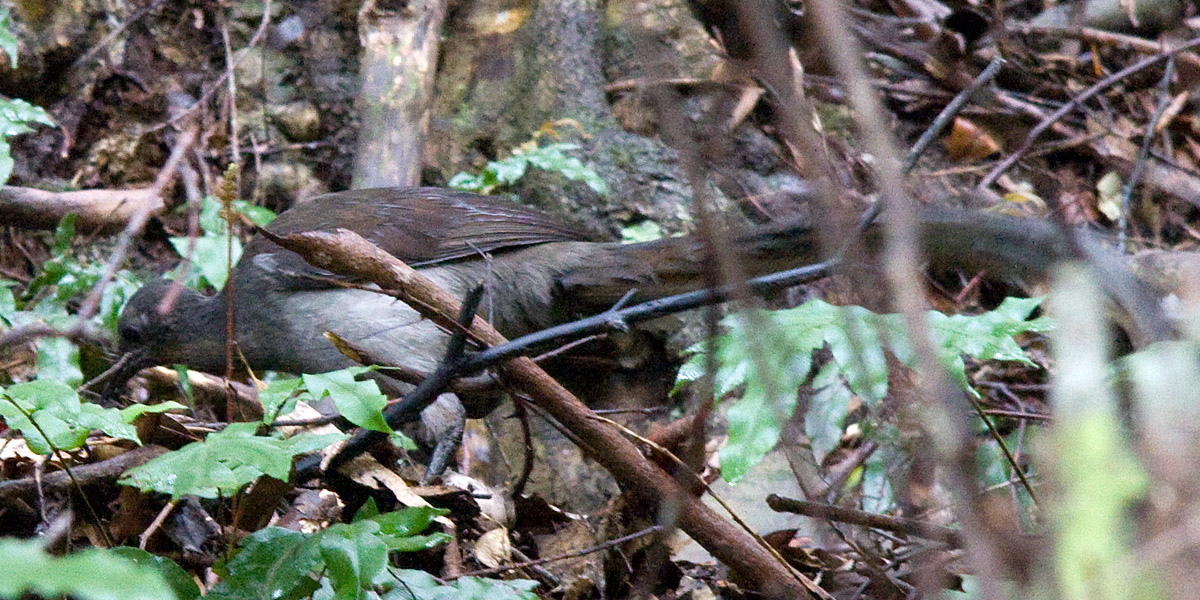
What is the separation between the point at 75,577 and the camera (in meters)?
0.84

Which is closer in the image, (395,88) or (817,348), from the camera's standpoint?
(817,348)

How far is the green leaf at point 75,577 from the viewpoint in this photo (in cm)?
82

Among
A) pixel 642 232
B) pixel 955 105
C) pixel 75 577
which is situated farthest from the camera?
pixel 642 232

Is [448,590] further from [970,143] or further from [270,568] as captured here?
[970,143]

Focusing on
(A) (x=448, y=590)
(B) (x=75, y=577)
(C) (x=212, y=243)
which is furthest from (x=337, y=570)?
(C) (x=212, y=243)

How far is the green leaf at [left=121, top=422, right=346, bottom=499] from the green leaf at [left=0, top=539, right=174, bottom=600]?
866 millimetres

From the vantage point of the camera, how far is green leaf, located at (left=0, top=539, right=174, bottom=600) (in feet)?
2.68

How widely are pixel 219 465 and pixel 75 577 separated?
1.04m

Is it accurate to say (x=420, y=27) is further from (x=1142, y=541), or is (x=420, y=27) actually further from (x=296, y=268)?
(x=1142, y=541)

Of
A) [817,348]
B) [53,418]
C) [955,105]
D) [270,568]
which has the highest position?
[955,105]

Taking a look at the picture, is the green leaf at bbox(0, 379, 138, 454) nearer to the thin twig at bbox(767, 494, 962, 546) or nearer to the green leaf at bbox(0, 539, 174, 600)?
the green leaf at bbox(0, 539, 174, 600)

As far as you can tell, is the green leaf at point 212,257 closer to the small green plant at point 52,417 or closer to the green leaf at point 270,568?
the small green plant at point 52,417

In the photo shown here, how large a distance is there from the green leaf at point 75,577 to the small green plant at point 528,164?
358cm

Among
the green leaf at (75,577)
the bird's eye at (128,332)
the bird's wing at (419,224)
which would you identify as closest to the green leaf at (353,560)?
the green leaf at (75,577)
